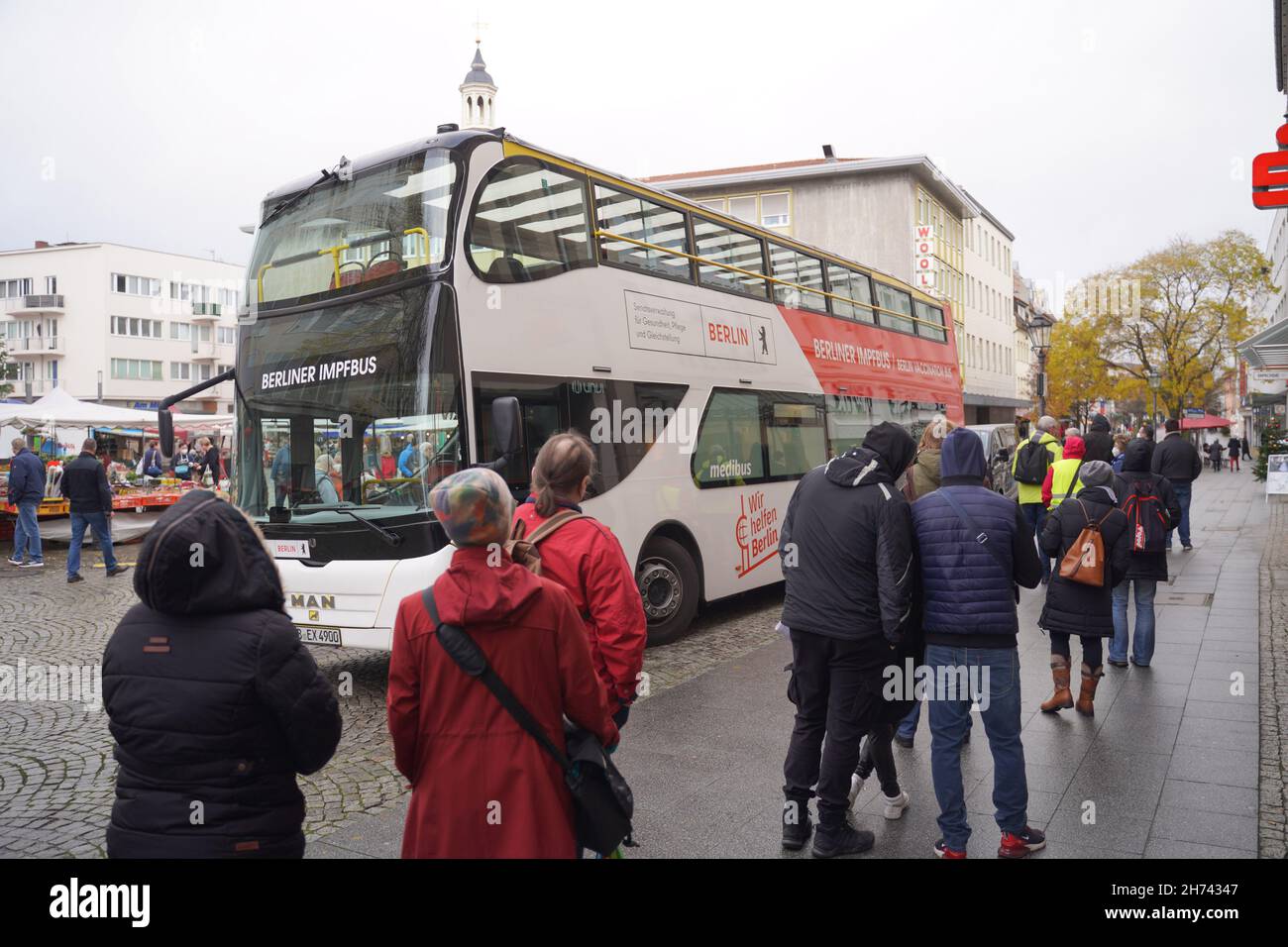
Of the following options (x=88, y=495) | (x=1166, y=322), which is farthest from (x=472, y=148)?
(x=1166, y=322)

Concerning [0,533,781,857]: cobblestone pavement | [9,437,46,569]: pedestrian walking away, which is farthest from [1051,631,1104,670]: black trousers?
[9,437,46,569]: pedestrian walking away

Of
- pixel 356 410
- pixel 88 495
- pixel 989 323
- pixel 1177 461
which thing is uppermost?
pixel 989 323

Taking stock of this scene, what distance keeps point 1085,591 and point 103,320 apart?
79.3 m

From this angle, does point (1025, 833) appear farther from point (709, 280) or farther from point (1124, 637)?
point (709, 280)

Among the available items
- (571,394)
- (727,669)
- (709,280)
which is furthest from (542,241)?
(727,669)

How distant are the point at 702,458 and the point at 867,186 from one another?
4333 cm

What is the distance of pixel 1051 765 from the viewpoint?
5.51 m

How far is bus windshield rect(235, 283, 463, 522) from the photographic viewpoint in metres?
6.96

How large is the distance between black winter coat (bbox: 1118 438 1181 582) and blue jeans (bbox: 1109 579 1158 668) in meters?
0.08

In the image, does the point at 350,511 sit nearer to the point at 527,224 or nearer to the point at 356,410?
the point at 356,410

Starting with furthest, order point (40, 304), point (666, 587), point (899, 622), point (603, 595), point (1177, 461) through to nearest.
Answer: point (40, 304)
point (1177, 461)
point (666, 587)
point (899, 622)
point (603, 595)

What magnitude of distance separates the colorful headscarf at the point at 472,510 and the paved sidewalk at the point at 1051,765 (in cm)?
232
